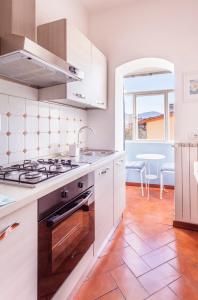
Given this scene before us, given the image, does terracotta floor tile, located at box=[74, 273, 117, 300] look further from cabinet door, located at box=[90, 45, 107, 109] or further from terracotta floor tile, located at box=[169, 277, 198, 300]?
cabinet door, located at box=[90, 45, 107, 109]

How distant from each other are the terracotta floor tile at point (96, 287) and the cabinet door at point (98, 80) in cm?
162

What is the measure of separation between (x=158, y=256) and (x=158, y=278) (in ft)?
0.95

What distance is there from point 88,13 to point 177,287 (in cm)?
309

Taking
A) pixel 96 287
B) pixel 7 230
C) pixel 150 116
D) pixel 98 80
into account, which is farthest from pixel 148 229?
pixel 150 116

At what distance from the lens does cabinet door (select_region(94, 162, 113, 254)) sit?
1.73 meters

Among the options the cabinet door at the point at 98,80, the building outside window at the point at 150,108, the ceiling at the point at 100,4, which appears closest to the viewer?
the cabinet door at the point at 98,80

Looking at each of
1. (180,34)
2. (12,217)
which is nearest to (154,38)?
(180,34)

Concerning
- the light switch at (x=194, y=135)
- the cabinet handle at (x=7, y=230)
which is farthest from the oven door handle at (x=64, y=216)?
the light switch at (x=194, y=135)

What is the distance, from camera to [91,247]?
1.63m

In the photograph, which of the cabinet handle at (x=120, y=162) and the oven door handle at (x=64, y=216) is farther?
the cabinet handle at (x=120, y=162)

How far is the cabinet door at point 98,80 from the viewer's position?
222cm

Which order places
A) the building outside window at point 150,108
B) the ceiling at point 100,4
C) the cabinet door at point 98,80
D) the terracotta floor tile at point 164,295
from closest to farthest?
the terracotta floor tile at point 164,295
the cabinet door at point 98,80
the ceiling at point 100,4
the building outside window at point 150,108

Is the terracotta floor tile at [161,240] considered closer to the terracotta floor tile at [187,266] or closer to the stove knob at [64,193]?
the terracotta floor tile at [187,266]

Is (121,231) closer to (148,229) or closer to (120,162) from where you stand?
(148,229)
